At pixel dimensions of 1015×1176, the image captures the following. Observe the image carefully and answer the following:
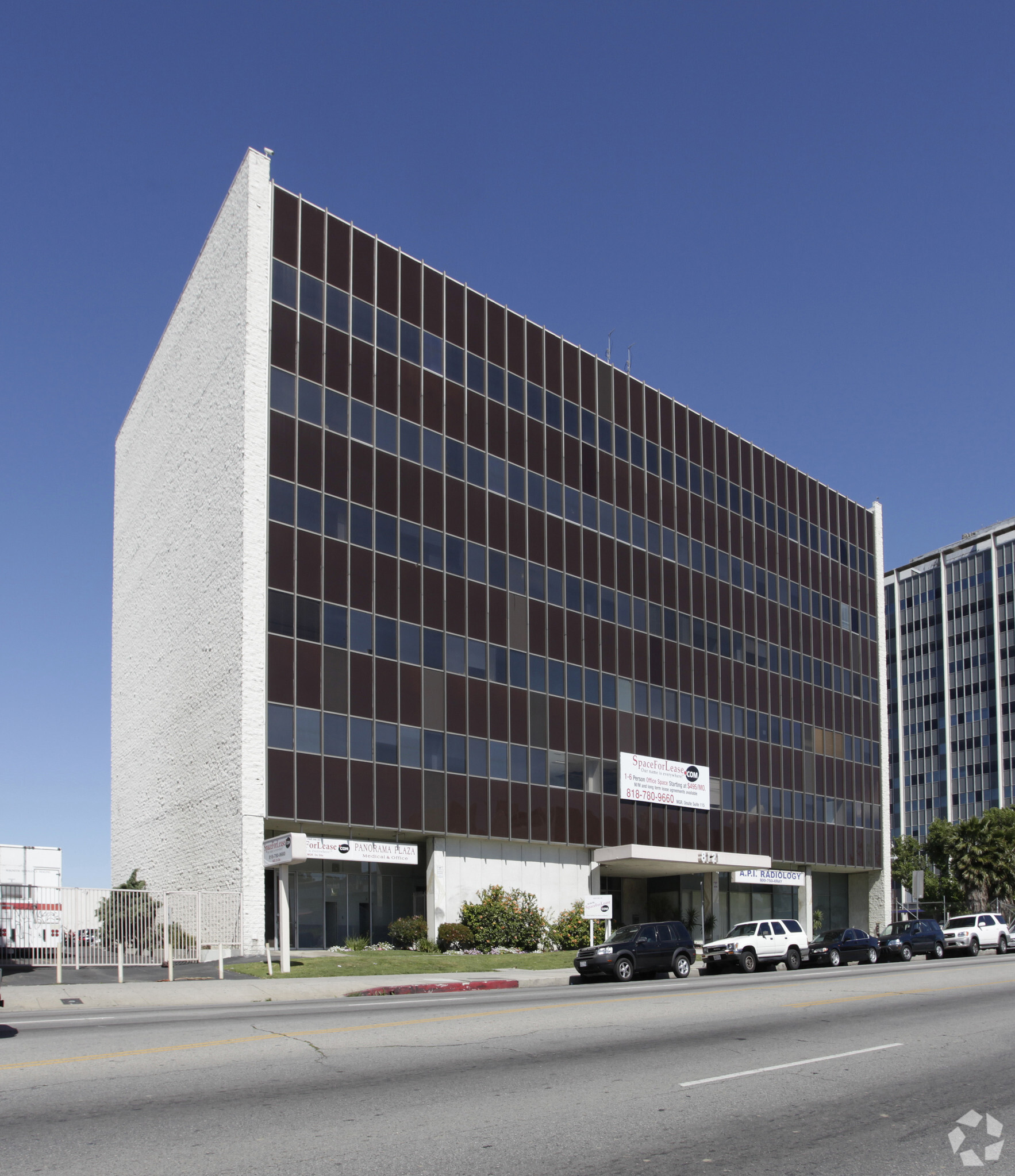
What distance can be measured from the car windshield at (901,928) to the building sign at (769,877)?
40.6 ft

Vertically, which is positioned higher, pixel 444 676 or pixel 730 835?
pixel 444 676

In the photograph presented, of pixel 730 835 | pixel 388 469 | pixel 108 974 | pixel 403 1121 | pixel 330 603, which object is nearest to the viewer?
pixel 403 1121

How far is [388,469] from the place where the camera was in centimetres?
4281

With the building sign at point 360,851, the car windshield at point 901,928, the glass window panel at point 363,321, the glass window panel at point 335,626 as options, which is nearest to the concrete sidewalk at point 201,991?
the building sign at point 360,851

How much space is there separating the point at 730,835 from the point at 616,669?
447 inches

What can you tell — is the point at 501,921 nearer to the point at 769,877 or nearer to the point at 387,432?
the point at 387,432

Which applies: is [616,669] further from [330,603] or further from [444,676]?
[330,603]

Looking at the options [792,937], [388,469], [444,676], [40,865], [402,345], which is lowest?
[792,937]

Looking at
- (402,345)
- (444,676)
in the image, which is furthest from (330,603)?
(402,345)

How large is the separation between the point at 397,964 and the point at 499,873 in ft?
34.7

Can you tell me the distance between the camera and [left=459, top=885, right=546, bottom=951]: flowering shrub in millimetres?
41719

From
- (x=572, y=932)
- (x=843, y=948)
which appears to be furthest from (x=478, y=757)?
(x=843, y=948)

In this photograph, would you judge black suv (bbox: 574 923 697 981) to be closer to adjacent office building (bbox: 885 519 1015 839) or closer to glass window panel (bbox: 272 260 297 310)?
glass window panel (bbox: 272 260 297 310)

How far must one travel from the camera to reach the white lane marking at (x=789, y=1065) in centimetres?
1156
